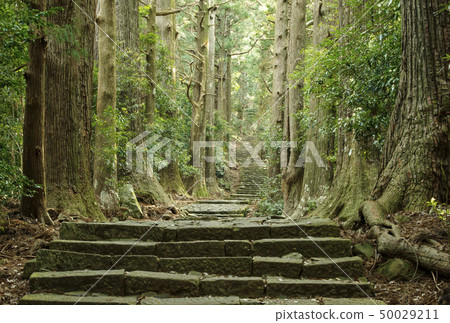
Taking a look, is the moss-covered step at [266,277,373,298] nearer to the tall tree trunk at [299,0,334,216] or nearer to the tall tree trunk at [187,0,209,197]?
the tall tree trunk at [299,0,334,216]

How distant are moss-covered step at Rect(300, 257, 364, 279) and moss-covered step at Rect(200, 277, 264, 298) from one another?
56 centimetres

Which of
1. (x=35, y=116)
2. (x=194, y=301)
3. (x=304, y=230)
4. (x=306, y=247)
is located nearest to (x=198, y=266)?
(x=194, y=301)

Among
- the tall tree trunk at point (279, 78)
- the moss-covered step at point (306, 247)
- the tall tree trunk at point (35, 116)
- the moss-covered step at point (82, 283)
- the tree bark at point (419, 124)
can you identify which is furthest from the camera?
the tall tree trunk at point (279, 78)

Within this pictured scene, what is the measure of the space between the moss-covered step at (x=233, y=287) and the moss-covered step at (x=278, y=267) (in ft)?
0.88

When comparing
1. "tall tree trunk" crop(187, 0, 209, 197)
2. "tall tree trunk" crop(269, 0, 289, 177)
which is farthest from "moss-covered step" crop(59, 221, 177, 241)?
"tall tree trunk" crop(187, 0, 209, 197)

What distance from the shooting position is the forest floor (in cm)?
351

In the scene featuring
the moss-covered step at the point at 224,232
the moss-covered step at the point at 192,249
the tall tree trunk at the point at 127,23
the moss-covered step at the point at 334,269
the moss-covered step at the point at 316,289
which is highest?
the tall tree trunk at the point at 127,23

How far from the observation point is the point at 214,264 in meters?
4.12

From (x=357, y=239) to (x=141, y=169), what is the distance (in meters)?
6.52

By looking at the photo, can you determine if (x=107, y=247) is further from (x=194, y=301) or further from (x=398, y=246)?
(x=398, y=246)

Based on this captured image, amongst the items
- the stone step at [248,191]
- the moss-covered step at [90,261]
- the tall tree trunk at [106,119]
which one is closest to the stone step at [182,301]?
the moss-covered step at [90,261]

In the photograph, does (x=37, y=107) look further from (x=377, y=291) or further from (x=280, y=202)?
(x=280, y=202)

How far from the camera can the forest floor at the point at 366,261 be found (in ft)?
11.5

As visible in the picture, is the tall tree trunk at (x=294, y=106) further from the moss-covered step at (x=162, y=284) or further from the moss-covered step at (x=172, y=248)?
the moss-covered step at (x=162, y=284)
